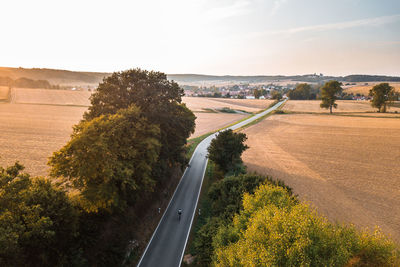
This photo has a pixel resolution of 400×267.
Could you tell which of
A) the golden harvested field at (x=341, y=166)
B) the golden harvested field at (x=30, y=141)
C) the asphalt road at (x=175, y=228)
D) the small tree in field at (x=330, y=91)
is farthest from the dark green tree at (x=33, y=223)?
the small tree in field at (x=330, y=91)

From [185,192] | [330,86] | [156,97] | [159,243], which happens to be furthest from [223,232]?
[330,86]

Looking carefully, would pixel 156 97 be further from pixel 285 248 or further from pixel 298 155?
pixel 298 155

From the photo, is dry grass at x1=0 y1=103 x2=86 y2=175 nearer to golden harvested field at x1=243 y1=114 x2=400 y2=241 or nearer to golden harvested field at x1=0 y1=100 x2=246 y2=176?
golden harvested field at x1=0 y1=100 x2=246 y2=176

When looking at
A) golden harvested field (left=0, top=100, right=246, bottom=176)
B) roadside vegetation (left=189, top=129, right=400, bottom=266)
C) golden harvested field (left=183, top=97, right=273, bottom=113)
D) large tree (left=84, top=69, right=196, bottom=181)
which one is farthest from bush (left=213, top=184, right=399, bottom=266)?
golden harvested field (left=183, top=97, right=273, bottom=113)

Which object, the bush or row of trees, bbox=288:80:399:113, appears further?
row of trees, bbox=288:80:399:113

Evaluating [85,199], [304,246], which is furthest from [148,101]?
[304,246]

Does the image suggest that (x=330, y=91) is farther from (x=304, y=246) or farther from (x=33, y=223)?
(x=33, y=223)
